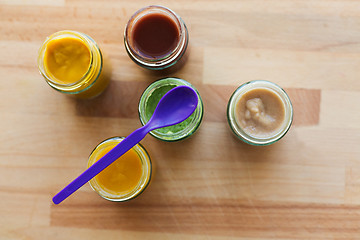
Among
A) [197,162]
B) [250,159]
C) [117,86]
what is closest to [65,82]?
[117,86]

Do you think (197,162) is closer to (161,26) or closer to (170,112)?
(170,112)

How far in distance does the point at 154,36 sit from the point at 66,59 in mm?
272

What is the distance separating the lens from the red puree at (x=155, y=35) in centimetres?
107

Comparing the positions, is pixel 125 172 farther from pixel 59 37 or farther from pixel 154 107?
pixel 59 37

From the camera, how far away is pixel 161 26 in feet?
3.54

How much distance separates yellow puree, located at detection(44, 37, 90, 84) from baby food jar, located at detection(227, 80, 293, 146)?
459 mm

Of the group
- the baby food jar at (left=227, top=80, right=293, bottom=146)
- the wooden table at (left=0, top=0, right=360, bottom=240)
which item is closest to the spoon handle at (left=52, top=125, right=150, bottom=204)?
the wooden table at (left=0, top=0, right=360, bottom=240)

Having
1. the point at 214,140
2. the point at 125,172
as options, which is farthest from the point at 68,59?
the point at 214,140

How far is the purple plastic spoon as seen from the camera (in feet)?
3.32

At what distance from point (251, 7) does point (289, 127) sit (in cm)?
41

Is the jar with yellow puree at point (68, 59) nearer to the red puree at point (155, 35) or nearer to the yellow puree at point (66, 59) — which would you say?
the yellow puree at point (66, 59)

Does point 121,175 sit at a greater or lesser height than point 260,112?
lesser

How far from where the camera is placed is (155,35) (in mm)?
1084

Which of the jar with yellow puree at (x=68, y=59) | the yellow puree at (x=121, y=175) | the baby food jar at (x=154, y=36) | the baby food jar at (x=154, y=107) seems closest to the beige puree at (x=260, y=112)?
the baby food jar at (x=154, y=107)
